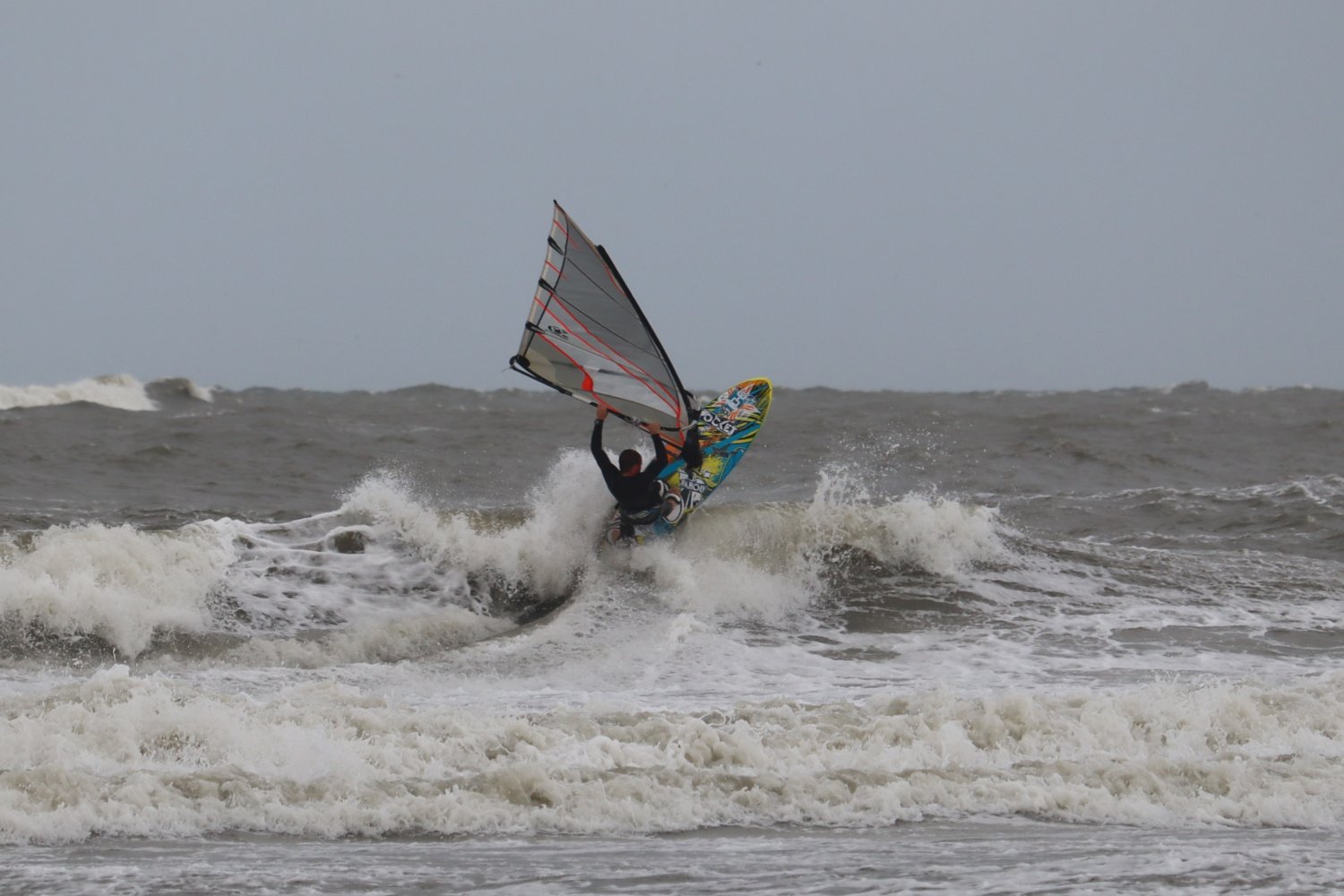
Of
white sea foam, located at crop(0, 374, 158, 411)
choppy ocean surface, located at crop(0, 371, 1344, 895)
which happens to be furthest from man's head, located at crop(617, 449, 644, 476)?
white sea foam, located at crop(0, 374, 158, 411)

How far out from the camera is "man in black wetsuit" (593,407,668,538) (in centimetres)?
1052

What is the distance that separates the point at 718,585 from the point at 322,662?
3341mm

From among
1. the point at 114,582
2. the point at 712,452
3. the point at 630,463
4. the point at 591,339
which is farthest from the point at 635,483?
the point at 114,582

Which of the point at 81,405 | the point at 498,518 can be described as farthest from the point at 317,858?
the point at 81,405

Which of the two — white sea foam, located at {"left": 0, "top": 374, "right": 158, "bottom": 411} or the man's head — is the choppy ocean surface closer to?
the man's head

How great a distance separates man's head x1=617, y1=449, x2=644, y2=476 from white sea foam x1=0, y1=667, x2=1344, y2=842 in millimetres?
3397

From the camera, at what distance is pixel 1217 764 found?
258 inches

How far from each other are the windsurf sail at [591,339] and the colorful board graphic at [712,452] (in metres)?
0.62

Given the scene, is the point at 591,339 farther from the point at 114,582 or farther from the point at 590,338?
→ the point at 114,582

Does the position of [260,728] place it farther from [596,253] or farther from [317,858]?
[596,253]

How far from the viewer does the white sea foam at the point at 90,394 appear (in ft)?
94.1

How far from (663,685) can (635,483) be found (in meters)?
2.51

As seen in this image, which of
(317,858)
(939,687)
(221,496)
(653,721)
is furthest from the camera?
(221,496)

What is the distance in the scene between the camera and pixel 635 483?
421 inches
